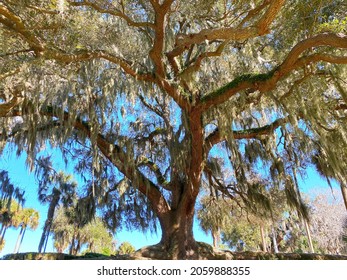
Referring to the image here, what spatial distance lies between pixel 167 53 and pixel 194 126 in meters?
1.32

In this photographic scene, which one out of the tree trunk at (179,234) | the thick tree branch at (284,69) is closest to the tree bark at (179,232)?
the tree trunk at (179,234)

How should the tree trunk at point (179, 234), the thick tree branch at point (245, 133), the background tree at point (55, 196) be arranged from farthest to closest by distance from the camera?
1. the background tree at point (55, 196)
2. the thick tree branch at point (245, 133)
3. the tree trunk at point (179, 234)

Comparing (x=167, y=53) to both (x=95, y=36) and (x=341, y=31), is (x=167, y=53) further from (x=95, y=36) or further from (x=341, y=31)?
(x=341, y=31)

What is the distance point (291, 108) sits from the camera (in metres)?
4.67

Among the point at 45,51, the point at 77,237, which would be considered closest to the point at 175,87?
the point at 45,51

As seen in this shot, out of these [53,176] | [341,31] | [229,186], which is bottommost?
[229,186]

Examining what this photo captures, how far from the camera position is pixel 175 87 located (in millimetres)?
4727

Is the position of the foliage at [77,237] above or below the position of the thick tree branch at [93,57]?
above

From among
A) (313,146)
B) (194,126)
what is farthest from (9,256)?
(313,146)

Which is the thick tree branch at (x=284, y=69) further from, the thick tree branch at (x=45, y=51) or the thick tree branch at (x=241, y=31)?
the thick tree branch at (x=45, y=51)

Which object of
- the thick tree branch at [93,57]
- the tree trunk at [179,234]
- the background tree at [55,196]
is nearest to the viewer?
the thick tree branch at [93,57]

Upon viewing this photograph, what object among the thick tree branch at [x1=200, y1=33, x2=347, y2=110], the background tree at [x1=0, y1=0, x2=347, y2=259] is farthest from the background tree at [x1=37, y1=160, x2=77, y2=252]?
the thick tree branch at [x1=200, y1=33, x2=347, y2=110]

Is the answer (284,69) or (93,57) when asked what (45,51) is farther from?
(284,69)

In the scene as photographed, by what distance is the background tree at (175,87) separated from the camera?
404cm
